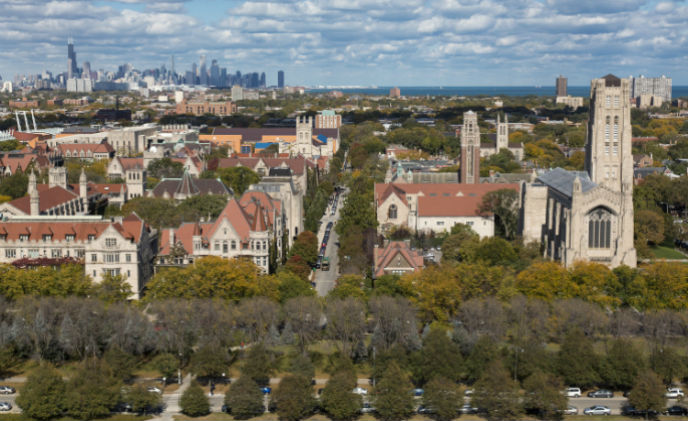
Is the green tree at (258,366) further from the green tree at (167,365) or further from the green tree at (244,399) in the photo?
the green tree at (167,365)

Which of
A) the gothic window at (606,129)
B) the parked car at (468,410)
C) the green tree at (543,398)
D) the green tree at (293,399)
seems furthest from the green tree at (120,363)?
the gothic window at (606,129)

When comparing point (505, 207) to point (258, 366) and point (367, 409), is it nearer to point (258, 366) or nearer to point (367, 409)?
point (367, 409)

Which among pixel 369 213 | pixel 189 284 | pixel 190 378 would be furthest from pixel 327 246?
pixel 190 378

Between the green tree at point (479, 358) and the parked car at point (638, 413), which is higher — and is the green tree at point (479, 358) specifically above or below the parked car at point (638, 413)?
above

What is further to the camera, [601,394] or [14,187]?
[14,187]

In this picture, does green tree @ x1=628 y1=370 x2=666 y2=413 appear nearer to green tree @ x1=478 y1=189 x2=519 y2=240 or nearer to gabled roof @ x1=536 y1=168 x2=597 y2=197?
gabled roof @ x1=536 y1=168 x2=597 y2=197

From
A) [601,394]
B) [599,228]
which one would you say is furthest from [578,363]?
[599,228]
